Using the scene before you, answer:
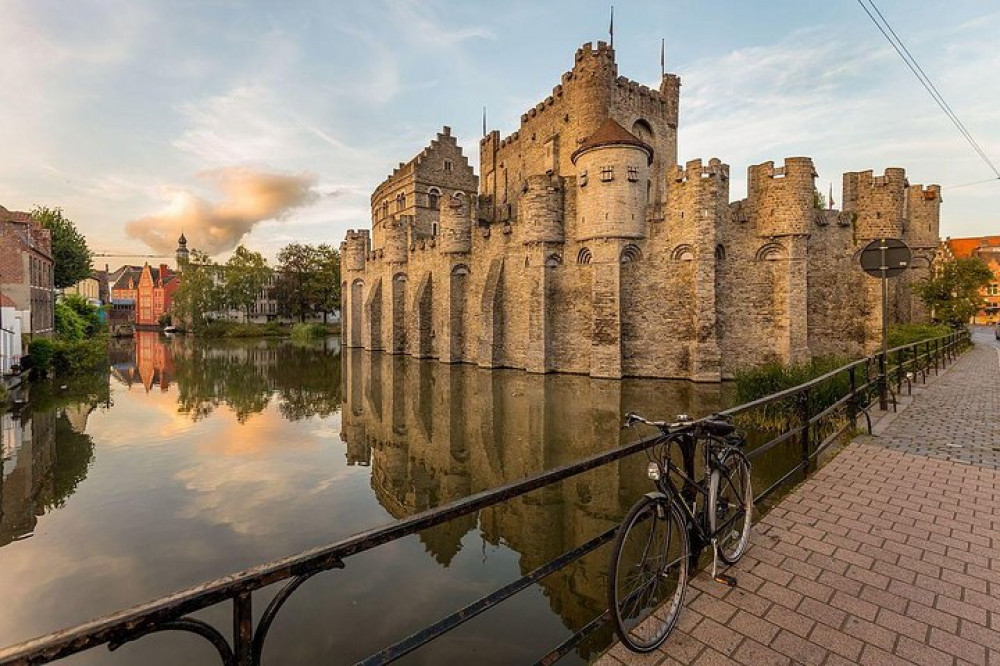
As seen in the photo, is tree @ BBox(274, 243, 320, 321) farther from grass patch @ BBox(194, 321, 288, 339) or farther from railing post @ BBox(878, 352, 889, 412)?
railing post @ BBox(878, 352, 889, 412)

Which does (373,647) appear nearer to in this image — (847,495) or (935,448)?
(847,495)

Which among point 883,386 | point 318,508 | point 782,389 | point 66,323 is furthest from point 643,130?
point 66,323

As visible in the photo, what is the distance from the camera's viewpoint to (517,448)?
10.7 meters

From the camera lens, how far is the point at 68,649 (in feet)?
4.05

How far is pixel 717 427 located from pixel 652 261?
1841cm

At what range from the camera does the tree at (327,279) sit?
63812mm

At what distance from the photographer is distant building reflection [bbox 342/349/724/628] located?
21.9ft

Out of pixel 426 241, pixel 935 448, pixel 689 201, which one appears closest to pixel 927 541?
pixel 935 448

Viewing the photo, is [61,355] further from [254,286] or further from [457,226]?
[254,286]

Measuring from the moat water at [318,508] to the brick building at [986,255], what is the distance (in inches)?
2285

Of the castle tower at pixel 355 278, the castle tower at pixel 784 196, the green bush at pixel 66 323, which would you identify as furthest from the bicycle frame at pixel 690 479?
the green bush at pixel 66 323

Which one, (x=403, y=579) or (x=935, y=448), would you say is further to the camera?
(x=935, y=448)

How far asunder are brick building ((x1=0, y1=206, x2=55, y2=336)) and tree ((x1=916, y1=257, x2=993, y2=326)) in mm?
41540

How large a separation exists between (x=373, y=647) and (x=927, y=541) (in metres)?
5.04
